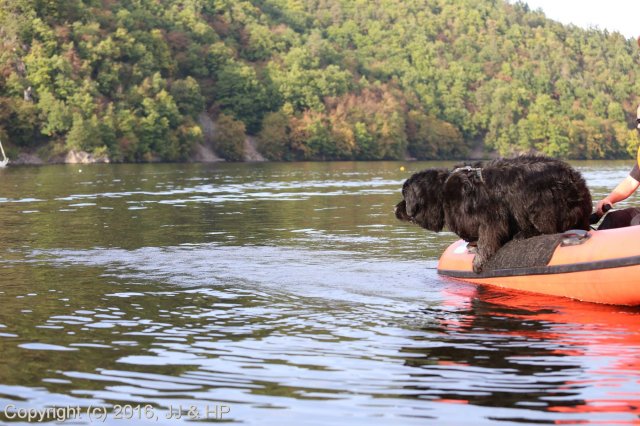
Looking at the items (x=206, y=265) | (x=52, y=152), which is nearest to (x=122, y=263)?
(x=206, y=265)

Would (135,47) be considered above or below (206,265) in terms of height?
above

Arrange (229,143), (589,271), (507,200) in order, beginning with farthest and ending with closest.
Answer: (229,143), (507,200), (589,271)

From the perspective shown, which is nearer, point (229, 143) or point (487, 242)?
point (487, 242)

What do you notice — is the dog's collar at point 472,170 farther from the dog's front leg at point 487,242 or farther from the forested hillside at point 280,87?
the forested hillside at point 280,87

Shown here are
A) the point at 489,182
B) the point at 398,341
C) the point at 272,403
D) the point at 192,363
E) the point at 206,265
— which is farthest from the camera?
the point at 206,265

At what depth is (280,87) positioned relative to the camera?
136875mm

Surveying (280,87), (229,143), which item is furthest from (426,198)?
(280,87)

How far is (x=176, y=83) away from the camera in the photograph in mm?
119062

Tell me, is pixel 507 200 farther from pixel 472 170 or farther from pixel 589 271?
pixel 589 271

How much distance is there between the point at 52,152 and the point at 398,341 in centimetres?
8860

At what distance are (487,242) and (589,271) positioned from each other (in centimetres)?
135

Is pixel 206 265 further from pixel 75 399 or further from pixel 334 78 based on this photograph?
pixel 334 78

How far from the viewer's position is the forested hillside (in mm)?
103062

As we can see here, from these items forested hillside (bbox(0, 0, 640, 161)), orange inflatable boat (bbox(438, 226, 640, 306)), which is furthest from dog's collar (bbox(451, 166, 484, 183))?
forested hillside (bbox(0, 0, 640, 161))
